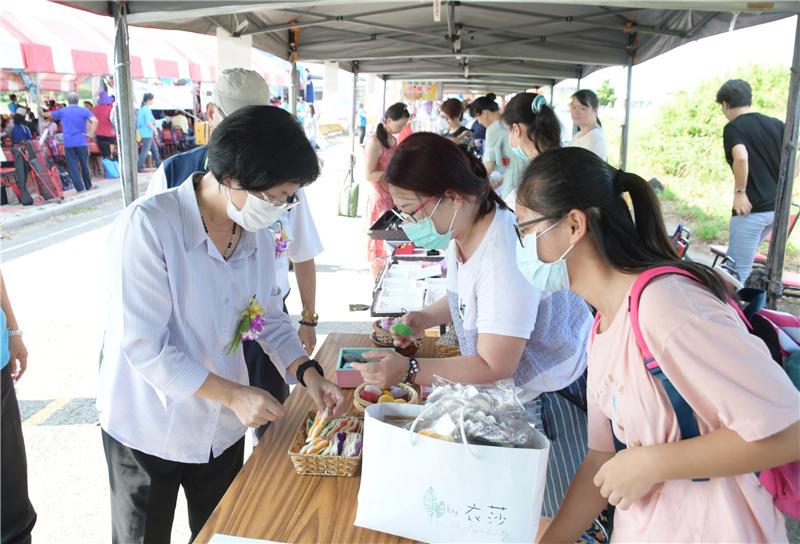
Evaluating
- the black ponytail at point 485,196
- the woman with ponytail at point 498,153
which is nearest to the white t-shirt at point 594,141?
the woman with ponytail at point 498,153

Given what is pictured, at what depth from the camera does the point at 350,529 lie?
1.36 metres

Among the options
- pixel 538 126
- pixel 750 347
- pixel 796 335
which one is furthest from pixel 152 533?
pixel 538 126

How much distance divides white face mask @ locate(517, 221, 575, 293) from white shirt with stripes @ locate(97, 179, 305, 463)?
780 mm

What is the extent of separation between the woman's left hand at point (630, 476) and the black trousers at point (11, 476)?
1.84m

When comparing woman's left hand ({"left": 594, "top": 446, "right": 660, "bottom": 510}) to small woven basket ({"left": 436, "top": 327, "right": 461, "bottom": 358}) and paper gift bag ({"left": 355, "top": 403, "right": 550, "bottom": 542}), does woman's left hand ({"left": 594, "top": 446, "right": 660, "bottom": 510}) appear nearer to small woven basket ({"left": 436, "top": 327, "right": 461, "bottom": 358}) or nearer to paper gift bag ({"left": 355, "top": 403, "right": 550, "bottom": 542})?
paper gift bag ({"left": 355, "top": 403, "right": 550, "bottom": 542})

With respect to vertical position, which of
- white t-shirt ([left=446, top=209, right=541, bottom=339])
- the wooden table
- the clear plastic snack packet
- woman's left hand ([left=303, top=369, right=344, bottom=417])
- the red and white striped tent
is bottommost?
the wooden table

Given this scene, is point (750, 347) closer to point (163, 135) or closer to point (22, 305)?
point (22, 305)

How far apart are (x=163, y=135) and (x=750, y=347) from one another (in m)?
16.9

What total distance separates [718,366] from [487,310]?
30.7 inches

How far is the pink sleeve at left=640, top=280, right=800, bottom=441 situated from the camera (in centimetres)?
97

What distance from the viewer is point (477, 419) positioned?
1187 millimetres

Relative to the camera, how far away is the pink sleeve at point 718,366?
967 mm

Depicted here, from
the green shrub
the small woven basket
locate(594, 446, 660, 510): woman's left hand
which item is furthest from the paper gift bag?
the green shrub

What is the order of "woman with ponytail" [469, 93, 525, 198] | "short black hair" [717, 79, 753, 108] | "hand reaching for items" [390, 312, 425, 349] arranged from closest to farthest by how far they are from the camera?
"hand reaching for items" [390, 312, 425, 349]
"short black hair" [717, 79, 753, 108]
"woman with ponytail" [469, 93, 525, 198]
